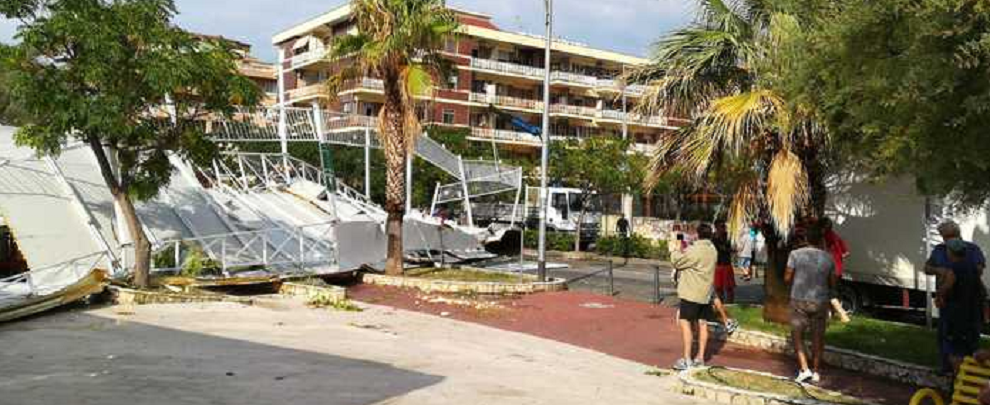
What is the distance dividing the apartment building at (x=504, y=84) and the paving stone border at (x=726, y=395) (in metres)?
48.8

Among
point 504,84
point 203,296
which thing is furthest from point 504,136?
point 203,296

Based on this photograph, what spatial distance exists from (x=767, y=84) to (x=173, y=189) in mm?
13234

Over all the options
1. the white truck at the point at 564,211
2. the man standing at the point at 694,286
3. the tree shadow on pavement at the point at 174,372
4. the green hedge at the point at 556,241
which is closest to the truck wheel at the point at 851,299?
the man standing at the point at 694,286

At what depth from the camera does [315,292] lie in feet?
52.7

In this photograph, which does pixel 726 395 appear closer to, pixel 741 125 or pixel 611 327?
pixel 741 125

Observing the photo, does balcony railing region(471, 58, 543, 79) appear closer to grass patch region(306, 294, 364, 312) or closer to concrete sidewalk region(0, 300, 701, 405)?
grass patch region(306, 294, 364, 312)

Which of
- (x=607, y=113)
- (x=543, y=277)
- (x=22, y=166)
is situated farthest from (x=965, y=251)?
(x=607, y=113)

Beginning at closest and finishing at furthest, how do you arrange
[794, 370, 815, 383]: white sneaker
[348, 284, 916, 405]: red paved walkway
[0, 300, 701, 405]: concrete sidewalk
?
1. [0, 300, 701, 405]: concrete sidewalk
2. [794, 370, 815, 383]: white sneaker
3. [348, 284, 916, 405]: red paved walkway

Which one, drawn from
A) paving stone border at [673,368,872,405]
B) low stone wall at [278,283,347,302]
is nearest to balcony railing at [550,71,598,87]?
low stone wall at [278,283,347,302]

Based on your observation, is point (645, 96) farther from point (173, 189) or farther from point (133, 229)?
point (173, 189)

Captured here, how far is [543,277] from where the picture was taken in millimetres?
19328

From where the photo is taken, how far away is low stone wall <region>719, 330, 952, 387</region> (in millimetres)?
9859

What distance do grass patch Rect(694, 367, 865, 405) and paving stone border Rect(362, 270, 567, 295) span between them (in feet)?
27.2

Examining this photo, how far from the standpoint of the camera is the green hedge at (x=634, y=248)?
30906 mm
